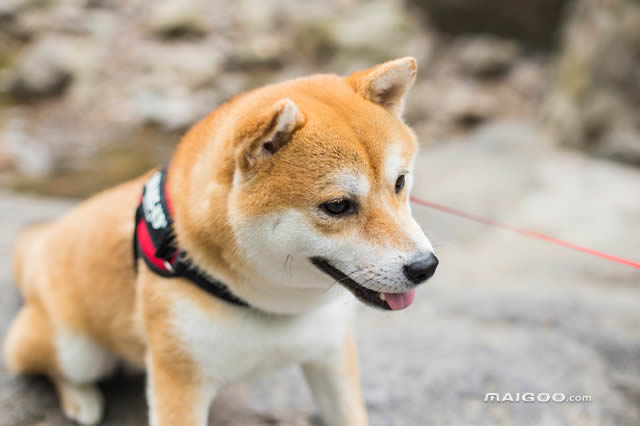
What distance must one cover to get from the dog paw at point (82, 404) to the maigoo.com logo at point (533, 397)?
190cm

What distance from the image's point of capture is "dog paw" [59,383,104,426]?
286 centimetres

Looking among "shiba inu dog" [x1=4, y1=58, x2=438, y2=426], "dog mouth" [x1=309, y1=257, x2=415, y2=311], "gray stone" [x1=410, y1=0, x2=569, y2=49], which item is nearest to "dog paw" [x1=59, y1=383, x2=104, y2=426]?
"shiba inu dog" [x1=4, y1=58, x2=438, y2=426]

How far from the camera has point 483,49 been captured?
8328mm

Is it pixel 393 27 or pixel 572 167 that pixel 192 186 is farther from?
pixel 393 27

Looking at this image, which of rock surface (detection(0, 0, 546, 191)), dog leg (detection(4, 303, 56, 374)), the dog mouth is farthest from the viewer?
rock surface (detection(0, 0, 546, 191))

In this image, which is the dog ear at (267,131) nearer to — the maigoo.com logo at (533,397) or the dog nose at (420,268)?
the dog nose at (420,268)

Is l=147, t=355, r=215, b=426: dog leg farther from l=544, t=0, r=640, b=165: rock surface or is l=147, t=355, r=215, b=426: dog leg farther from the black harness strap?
l=544, t=0, r=640, b=165: rock surface

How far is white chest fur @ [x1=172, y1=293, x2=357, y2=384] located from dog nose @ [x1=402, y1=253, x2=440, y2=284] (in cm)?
50

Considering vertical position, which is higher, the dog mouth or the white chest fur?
the dog mouth

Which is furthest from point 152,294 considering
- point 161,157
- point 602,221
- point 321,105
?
point 161,157

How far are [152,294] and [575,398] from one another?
211 cm

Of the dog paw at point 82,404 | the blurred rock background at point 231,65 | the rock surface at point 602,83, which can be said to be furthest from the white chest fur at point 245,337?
the rock surface at point 602,83

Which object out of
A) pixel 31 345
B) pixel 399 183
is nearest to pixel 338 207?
pixel 399 183

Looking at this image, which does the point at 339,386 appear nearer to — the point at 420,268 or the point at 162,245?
the point at 420,268
